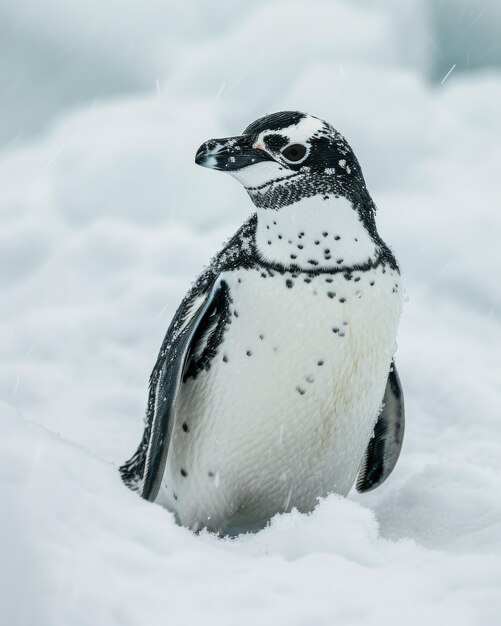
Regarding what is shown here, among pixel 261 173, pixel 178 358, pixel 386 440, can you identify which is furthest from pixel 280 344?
pixel 386 440

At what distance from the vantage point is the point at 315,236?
6.70ft

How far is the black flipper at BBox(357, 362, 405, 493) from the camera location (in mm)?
A: 2580

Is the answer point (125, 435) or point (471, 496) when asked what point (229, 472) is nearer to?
point (471, 496)

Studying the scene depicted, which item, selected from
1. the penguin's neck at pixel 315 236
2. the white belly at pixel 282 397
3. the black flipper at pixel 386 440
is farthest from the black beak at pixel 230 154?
the black flipper at pixel 386 440

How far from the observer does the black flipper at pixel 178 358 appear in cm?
209

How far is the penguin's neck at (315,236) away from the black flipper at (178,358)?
7.9 inches

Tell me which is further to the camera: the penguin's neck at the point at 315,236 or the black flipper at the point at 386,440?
the black flipper at the point at 386,440

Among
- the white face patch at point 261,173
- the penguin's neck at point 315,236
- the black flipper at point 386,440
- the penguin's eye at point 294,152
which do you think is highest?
the penguin's eye at point 294,152

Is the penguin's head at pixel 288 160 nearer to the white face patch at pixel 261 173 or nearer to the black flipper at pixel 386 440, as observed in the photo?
the white face patch at pixel 261 173

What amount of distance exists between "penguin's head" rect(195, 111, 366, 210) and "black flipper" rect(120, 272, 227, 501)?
0.95 feet

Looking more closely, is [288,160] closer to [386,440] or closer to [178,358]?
[178,358]

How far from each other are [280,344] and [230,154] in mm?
532

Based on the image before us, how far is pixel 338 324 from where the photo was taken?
80.5 inches

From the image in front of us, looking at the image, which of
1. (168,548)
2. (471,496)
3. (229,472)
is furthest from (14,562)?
(471,496)
